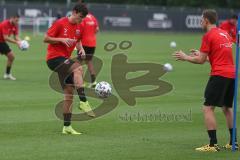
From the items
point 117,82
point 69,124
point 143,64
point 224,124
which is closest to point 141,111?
point 224,124

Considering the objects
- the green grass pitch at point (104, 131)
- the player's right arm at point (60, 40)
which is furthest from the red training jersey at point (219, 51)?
the player's right arm at point (60, 40)

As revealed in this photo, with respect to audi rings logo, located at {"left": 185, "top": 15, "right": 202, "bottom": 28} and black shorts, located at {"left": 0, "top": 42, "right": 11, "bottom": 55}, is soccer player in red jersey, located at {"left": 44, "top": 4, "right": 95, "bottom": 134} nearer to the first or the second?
black shorts, located at {"left": 0, "top": 42, "right": 11, "bottom": 55}

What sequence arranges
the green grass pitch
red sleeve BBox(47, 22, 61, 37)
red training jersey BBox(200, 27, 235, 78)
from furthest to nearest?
red sleeve BBox(47, 22, 61, 37) → red training jersey BBox(200, 27, 235, 78) → the green grass pitch

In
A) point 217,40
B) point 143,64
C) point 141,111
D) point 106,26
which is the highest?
point 217,40

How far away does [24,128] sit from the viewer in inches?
535

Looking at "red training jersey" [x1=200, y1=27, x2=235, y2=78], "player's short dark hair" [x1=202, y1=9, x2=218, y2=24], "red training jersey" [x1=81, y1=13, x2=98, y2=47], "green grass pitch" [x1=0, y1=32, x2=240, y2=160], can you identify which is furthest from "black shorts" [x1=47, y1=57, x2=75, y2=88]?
"red training jersey" [x1=81, y1=13, x2=98, y2=47]

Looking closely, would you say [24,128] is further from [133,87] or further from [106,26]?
[106,26]

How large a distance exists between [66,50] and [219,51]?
143 inches

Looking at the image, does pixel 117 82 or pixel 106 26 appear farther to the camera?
pixel 106 26

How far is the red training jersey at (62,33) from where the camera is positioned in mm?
13891

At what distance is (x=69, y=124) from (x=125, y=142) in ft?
4.77

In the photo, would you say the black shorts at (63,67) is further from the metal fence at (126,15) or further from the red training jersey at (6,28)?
the metal fence at (126,15)

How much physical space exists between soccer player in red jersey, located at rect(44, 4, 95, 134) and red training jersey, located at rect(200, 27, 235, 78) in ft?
9.38

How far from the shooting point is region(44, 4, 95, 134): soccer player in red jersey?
13.6 metres
